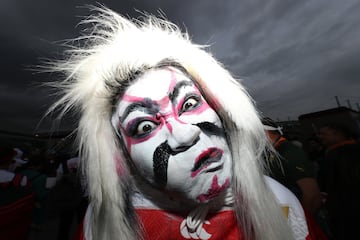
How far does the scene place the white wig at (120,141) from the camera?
0.79m

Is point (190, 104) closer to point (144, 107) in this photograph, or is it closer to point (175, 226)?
point (144, 107)

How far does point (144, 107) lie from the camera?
772 mm

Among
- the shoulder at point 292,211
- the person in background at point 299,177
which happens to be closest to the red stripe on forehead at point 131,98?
the shoulder at point 292,211

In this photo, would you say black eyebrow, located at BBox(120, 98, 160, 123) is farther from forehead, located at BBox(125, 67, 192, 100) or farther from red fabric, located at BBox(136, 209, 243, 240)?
red fabric, located at BBox(136, 209, 243, 240)

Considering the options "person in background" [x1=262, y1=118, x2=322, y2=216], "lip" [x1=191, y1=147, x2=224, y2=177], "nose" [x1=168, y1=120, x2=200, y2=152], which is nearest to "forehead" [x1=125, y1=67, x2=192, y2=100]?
"nose" [x1=168, y1=120, x2=200, y2=152]

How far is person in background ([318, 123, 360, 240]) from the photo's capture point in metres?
1.99

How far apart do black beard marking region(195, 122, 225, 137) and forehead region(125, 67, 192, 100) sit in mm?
155

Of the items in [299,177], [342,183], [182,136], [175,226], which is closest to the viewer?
[182,136]

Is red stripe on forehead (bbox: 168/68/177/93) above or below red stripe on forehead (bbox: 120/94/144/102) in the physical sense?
above

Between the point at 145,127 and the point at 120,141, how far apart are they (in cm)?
16

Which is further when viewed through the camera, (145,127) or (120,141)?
(120,141)

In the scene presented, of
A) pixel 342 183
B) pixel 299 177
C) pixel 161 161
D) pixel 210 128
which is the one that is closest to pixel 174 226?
pixel 161 161

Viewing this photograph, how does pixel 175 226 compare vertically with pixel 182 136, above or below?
below

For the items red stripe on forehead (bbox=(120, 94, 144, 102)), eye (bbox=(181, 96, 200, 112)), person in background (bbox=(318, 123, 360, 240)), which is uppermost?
red stripe on forehead (bbox=(120, 94, 144, 102))
